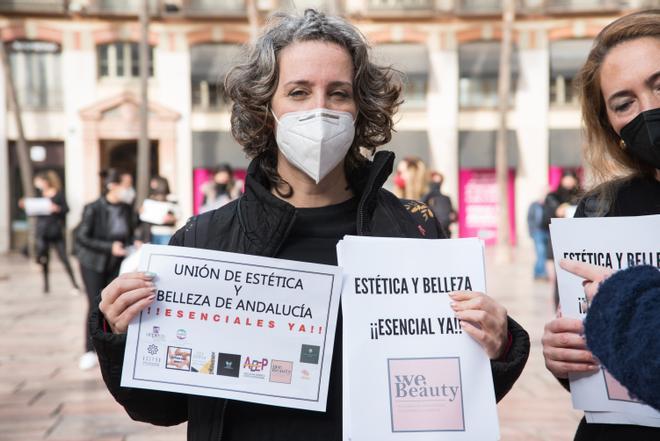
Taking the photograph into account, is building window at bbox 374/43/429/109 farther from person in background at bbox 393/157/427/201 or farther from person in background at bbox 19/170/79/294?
person in background at bbox 393/157/427/201

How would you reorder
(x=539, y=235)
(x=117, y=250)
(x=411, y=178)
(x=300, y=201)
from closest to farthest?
(x=300, y=201) < (x=117, y=250) < (x=411, y=178) < (x=539, y=235)

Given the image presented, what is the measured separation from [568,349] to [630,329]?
0.59m

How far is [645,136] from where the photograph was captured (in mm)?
2139

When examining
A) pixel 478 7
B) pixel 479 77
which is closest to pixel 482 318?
pixel 479 77

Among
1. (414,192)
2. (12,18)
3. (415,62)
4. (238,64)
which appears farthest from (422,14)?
(238,64)

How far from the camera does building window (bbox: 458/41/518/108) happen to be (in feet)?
88.5

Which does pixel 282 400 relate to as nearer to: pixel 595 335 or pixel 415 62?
pixel 595 335

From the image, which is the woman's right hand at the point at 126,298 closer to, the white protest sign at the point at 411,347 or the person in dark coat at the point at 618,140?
the white protest sign at the point at 411,347

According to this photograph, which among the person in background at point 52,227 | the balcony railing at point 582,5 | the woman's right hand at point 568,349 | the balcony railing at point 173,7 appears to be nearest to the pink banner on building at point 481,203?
the balcony railing at point 582,5

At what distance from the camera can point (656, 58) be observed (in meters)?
2.17

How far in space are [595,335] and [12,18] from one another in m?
27.2

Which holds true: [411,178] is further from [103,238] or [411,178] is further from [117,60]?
[117,60]

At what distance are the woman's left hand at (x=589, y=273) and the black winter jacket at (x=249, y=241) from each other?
353mm

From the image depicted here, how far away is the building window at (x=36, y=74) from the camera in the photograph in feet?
83.8
